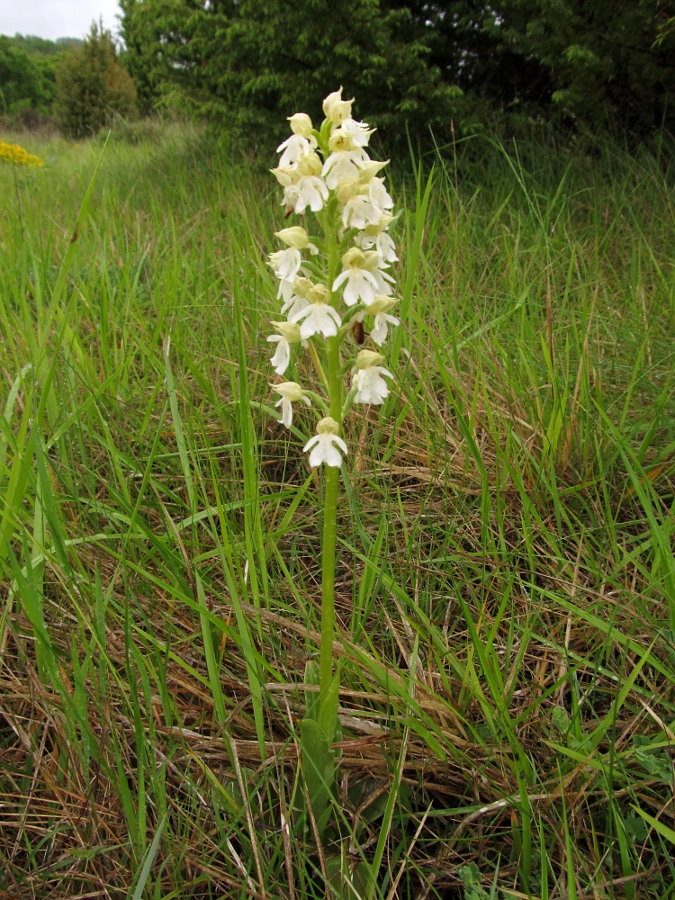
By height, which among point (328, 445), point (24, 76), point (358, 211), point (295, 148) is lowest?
point (328, 445)

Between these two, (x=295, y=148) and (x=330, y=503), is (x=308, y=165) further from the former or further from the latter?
(x=330, y=503)

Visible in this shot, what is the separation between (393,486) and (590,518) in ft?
2.19

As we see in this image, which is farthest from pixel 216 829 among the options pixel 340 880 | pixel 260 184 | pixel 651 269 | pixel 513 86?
pixel 513 86

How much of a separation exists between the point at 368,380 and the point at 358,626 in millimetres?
656

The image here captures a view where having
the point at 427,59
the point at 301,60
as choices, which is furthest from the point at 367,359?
the point at 427,59

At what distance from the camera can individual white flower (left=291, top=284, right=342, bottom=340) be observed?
1.28 m

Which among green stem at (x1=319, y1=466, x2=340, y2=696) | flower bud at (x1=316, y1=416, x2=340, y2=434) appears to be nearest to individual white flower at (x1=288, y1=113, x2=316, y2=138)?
flower bud at (x1=316, y1=416, x2=340, y2=434)

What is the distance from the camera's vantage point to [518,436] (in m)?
2.11

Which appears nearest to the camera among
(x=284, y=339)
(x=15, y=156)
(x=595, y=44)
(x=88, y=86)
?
(x=284, y=339)

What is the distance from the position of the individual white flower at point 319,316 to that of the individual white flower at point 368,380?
103 millimetres

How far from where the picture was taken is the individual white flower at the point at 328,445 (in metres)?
1.33

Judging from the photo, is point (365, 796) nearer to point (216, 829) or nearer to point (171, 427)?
point (216, 829)

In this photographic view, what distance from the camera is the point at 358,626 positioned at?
162cm

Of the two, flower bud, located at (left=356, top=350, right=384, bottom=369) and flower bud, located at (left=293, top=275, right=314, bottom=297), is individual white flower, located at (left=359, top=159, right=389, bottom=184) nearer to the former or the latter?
flower bud, located at (left=293, top=275, right=314, bottom=297)
